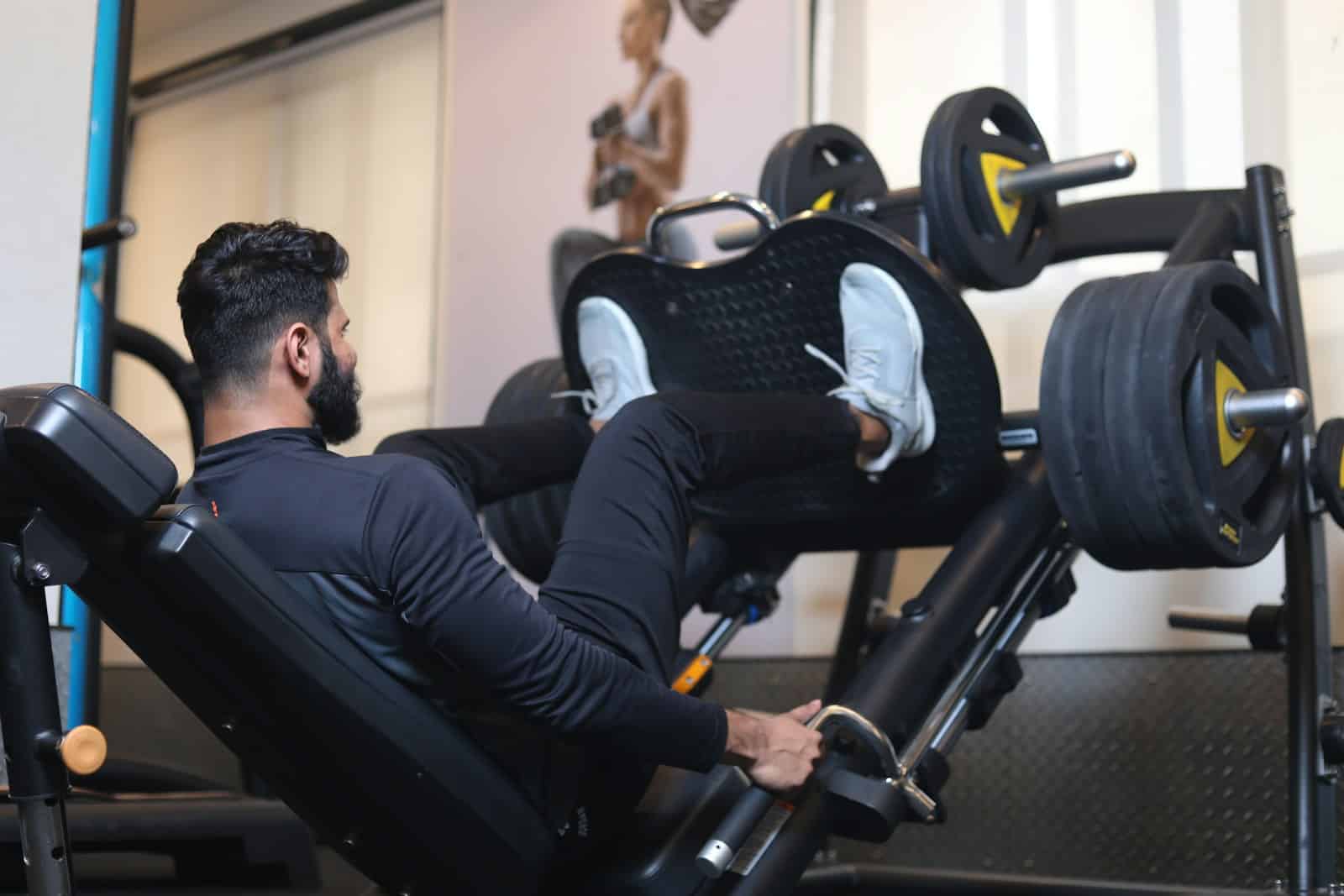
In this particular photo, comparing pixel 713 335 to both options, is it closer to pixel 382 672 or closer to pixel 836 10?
pixel 382 672

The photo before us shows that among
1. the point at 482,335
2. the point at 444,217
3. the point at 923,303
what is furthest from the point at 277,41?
the point at 923,303

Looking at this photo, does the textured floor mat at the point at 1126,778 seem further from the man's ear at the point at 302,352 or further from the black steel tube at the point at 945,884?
the man's ear at the point at 302,352

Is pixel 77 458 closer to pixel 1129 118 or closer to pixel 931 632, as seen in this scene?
pixel 931 632

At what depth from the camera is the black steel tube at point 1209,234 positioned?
1.85m

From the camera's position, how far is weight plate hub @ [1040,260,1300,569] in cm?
152

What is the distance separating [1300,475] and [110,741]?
339 cm

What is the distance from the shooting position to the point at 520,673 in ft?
3.81

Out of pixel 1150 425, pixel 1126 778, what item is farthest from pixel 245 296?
pixel 1126 778

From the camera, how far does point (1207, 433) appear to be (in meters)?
1.55

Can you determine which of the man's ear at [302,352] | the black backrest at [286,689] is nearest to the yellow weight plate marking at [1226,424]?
the black backrest at [286,689]

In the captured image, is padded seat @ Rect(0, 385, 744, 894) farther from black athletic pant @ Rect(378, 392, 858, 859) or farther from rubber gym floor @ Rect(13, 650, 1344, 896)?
rubber gym floor @ Rect(13, 650, 1344, 896)

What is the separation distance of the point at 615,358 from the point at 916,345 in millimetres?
438

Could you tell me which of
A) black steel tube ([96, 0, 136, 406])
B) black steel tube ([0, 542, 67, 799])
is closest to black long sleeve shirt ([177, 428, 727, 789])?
black steel tube ([0, 542, 67, 799])

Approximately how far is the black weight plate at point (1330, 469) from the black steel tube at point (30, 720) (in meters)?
1.48
